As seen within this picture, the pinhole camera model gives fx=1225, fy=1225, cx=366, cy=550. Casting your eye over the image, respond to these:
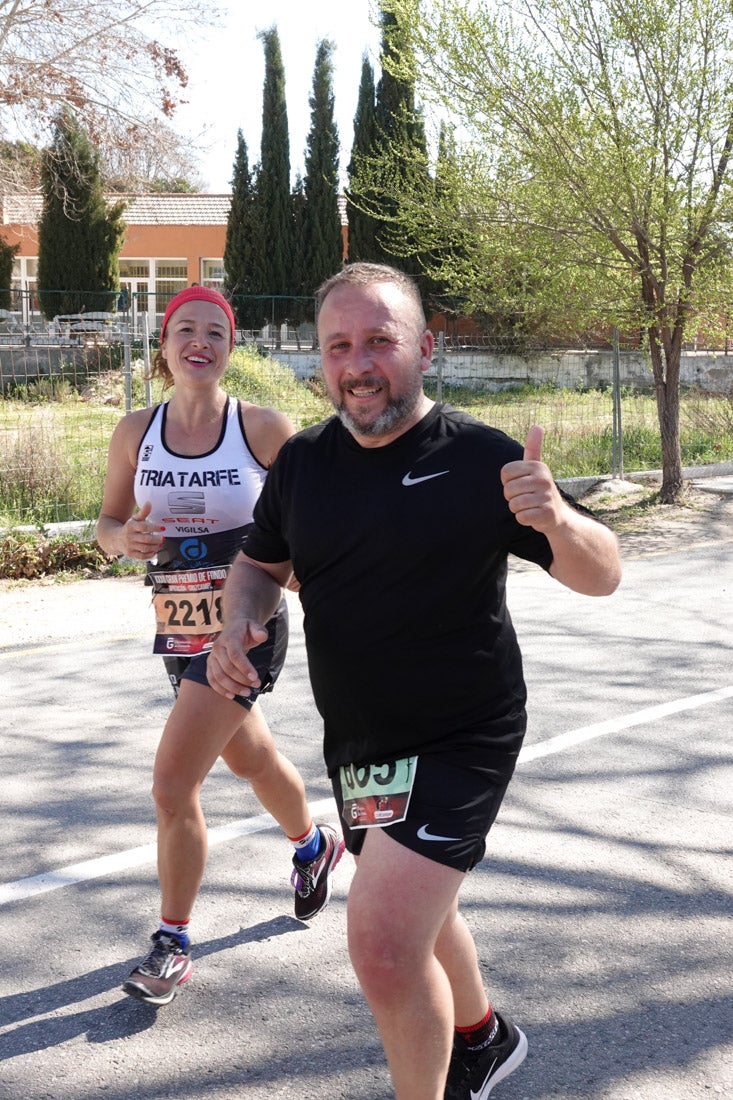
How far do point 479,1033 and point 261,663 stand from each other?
1342mm

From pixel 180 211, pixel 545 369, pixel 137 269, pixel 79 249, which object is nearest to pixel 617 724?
pixel 545 369

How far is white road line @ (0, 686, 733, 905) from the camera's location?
4.23 metres

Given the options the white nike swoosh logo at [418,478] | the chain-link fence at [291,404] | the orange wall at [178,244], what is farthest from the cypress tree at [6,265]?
the white nike swoosh logo at [418,478]

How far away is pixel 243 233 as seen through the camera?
38.0 meters

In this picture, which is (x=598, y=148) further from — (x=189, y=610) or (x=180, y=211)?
(x=180, y=211)

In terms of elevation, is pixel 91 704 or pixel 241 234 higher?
pixel 241 234

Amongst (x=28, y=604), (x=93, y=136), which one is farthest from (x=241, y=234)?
(x=28, y=604)

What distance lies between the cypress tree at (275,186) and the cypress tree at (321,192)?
1.79 feet

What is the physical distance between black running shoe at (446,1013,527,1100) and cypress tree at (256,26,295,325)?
35572 mm

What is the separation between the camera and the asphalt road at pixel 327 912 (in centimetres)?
315

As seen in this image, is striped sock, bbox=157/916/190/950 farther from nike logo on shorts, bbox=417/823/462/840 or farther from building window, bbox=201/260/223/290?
building window, bbox=201/260/223/290

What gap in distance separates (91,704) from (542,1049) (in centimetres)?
383

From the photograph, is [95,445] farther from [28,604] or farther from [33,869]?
[33,869]

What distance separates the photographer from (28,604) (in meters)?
9.10
